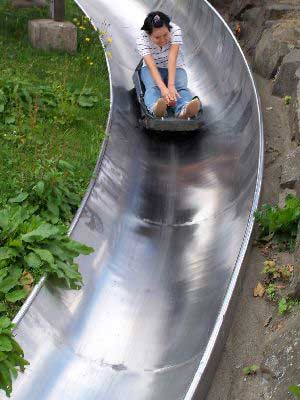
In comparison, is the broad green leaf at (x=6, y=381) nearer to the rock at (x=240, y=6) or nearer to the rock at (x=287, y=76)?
the rock at (x=287, y=76)

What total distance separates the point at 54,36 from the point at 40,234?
397cm

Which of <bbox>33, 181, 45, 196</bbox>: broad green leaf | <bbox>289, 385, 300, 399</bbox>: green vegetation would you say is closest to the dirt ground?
<bbox>289, 385, 300, 399</bbox>: green vegetation

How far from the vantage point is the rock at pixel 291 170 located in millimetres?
5402

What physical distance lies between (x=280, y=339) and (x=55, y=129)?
3.06 meters

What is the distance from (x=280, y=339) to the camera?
4.05 metres

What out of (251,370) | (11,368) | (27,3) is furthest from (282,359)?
(27,3)

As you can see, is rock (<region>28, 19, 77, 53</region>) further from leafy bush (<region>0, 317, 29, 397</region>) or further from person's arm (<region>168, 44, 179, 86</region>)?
leafy bush (<region>0, 317, 29, 397</region>)

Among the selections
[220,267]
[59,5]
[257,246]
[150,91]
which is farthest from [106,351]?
[59,5]

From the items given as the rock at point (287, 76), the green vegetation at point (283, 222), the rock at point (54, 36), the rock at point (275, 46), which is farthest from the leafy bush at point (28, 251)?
the rock at point (275, 46)

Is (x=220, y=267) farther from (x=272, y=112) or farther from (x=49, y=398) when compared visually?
(x=272, y=112)

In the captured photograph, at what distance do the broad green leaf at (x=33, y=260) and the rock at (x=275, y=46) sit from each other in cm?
394

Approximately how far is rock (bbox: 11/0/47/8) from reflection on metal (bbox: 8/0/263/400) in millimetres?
2417

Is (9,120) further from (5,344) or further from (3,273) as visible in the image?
(5,344)

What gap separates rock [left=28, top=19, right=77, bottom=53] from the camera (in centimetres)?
799
